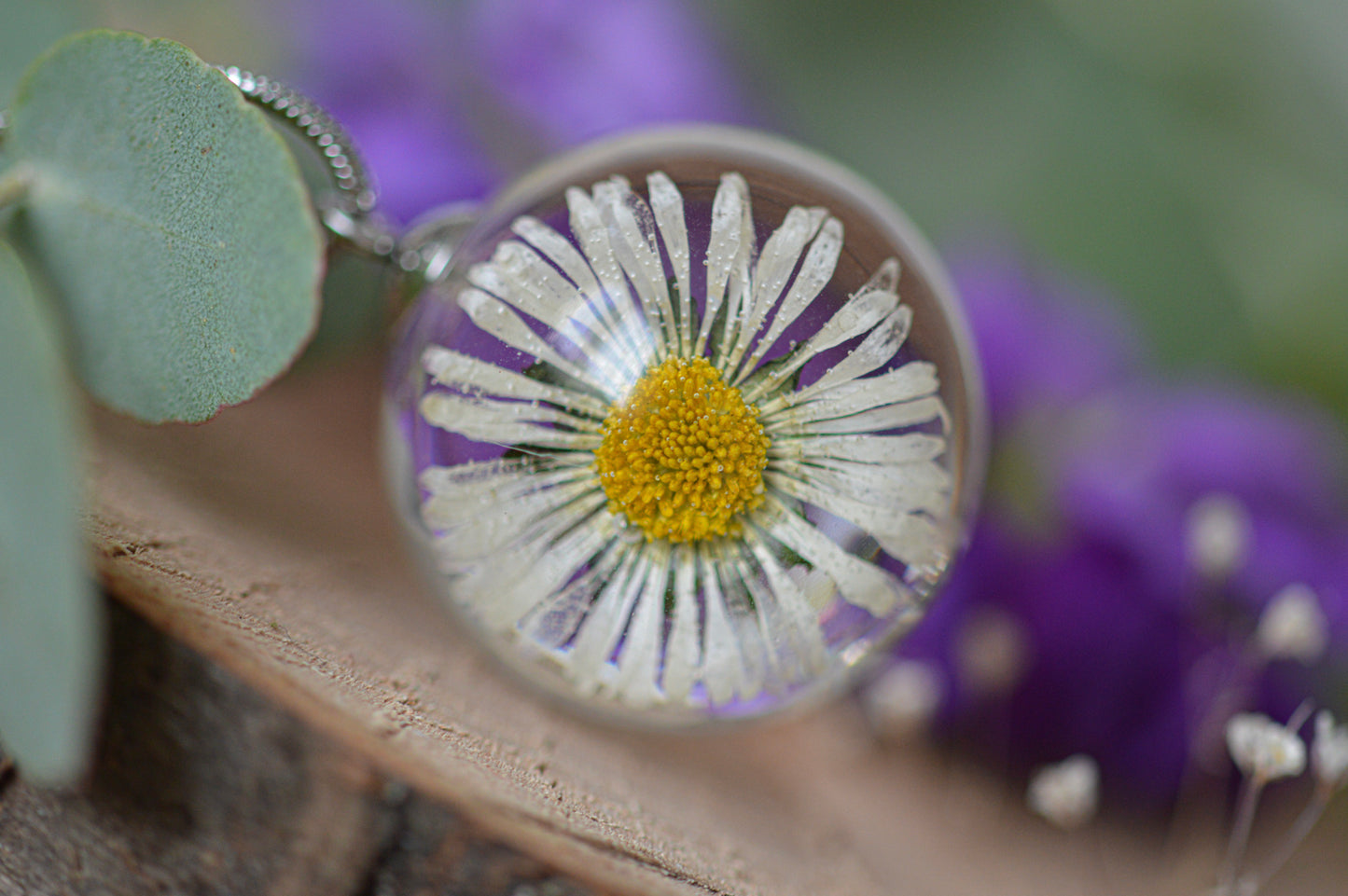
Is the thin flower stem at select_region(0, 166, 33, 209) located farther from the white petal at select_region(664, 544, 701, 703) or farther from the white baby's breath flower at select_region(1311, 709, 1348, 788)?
the white baby's breath flower at select_region(1311, 709, 1348, 788)

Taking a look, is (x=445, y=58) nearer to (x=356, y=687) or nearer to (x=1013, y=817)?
(x=356, y=687)

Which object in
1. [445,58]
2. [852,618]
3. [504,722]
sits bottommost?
[504,722]

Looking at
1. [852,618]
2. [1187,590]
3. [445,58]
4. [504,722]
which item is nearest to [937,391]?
[852,618]

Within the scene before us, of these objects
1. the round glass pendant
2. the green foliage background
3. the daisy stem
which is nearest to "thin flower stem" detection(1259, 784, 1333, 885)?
the daisy stem

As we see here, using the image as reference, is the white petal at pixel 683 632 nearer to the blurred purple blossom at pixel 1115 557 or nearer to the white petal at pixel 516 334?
the white petal at pixel 516 334

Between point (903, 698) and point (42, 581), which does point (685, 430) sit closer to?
point (42, 581)

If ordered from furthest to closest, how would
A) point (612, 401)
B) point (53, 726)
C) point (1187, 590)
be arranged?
point (1187, 590) → point (612, 401) → point (53, 726)
